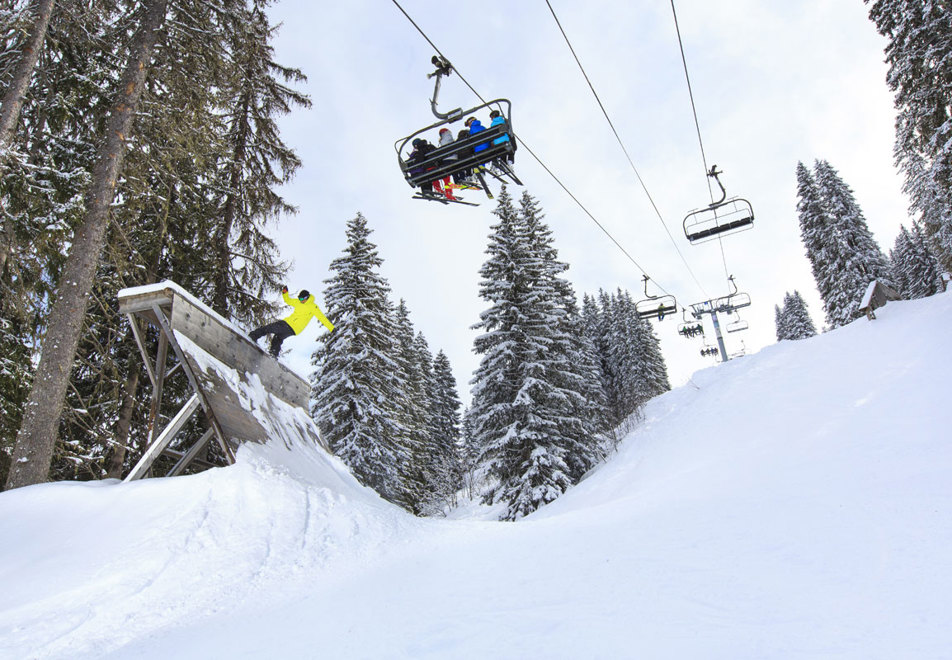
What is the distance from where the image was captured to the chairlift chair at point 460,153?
789 cm

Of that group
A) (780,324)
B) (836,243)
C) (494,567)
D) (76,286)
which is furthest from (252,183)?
(780,324)

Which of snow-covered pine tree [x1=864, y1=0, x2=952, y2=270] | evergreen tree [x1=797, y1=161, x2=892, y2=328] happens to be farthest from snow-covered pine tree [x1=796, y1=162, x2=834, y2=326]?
snow-covered pine tree [x1=864, y1=0, x2=952, y2=270]

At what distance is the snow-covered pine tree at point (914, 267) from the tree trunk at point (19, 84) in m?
53.7

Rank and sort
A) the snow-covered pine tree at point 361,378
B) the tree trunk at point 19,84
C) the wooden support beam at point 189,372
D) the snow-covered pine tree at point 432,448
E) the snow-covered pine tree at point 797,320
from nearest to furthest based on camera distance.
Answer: the wooden support beam at point 189,372 → the tree trunk at point 19,84 → the snow-covered pine tree at point 361,378 → the snow-covered pine tree at point 432,448 → the snow-covered pine tree at point 797,320

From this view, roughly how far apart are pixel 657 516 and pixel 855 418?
6.93m

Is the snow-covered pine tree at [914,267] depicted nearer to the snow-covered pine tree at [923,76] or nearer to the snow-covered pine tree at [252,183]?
the snow-covered pine tree at [923,76]

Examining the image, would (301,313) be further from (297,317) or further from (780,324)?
(780,324)

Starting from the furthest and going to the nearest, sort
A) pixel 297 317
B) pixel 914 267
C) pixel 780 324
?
pixel 780 324 < pixel 914 267 < pixel 297 317

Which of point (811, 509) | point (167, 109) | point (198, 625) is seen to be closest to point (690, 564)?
point (811, 509)

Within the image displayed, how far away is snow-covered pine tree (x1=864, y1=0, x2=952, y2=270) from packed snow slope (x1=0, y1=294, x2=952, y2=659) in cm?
952

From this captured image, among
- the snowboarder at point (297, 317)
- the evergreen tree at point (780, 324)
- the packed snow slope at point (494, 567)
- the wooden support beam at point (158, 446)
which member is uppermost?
the evergreen tree at point (780, 324)

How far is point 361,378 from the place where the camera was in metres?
18.9

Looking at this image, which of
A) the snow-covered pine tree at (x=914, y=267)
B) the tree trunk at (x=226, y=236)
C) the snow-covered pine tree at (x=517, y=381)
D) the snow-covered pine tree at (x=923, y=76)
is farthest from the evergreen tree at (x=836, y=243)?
the tree trunk at (x=226, y=236)

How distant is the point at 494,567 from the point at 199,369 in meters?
4.92
